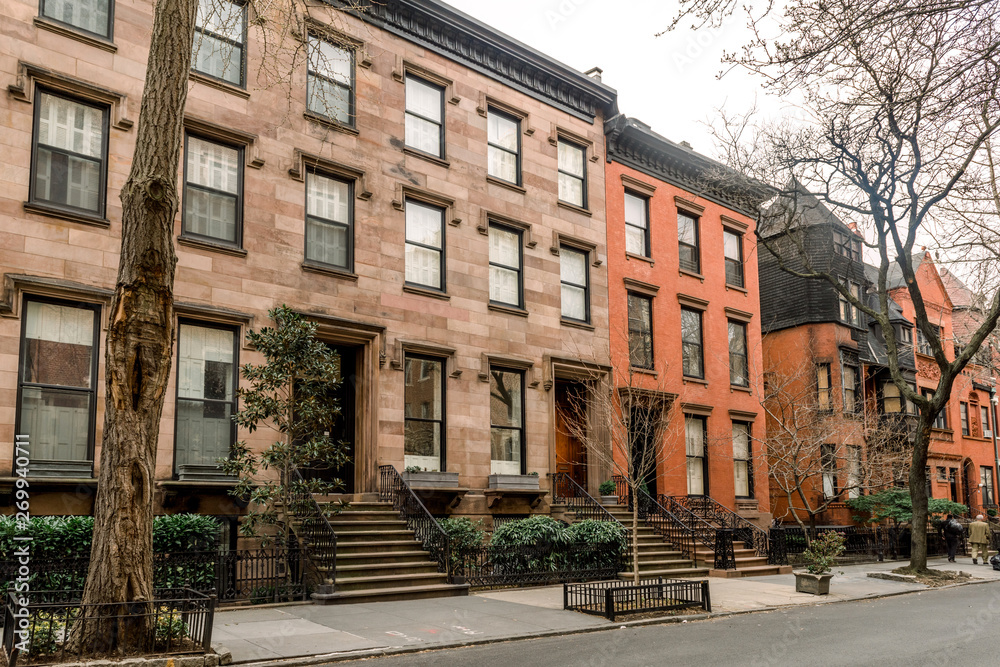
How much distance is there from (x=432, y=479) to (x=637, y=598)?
606 cm

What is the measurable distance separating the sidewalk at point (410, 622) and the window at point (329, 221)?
757 cm

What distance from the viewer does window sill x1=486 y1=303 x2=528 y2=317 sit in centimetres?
2088

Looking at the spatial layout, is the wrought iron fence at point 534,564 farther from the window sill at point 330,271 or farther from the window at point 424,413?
the window sill at point 330,271

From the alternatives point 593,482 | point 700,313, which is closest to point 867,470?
point 700,313

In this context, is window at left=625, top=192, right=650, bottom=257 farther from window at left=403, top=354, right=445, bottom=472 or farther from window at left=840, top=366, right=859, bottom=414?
window at left=840, top=366, right=859, bottom=414

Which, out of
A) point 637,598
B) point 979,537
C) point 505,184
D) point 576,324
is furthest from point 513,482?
point 979,537

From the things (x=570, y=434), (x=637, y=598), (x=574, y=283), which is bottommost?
(x=637, y=598)

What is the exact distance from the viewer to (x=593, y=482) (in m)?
22.7

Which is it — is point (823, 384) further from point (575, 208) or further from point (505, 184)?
point (505, 184)

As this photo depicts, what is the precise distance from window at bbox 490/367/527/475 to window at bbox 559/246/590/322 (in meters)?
2.78

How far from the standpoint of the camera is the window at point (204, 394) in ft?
50.6

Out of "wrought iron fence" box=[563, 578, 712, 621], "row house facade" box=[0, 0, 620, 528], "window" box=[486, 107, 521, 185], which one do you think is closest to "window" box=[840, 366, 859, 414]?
"row house facade" box=[0, 0, 620, 528]

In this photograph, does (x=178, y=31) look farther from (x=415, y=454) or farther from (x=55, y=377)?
(x=415, y=454)

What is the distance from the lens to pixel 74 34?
14.8m
